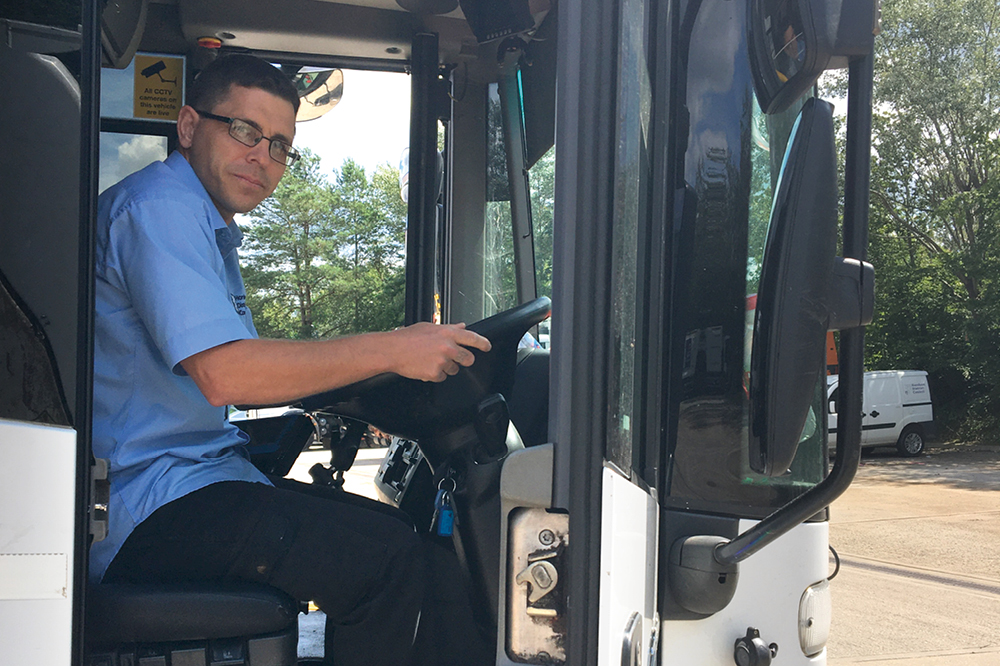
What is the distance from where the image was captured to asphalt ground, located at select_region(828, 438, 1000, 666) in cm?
562

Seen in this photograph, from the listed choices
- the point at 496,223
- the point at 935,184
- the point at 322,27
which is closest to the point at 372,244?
the point at 496,223

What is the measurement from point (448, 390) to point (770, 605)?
0.73 meters

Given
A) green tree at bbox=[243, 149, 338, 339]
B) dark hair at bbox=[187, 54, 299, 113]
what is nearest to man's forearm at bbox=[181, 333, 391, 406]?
dark hair at bbox=[187, 54, 299, 113]

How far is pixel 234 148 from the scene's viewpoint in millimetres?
1778

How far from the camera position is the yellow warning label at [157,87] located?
2.46m

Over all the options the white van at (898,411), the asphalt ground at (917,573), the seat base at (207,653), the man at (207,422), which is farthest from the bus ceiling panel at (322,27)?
the white van at (898,411)

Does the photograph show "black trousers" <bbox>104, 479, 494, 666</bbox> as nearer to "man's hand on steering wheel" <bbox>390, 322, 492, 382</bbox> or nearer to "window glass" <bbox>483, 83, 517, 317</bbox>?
"man's hand on steering wheel" <bbox>390, 322, 492, 382</bbox>

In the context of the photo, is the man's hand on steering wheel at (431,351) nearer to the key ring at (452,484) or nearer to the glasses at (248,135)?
the key ring at (452,484)

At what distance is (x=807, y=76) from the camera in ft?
4.15

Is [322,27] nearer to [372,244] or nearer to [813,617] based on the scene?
[372,244]

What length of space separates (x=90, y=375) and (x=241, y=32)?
5.44 feet

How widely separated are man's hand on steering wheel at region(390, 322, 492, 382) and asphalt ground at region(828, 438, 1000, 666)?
4.55 metres

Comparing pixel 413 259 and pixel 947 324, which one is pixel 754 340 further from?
pixel 947 324

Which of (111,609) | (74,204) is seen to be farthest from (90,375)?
(111,609)
